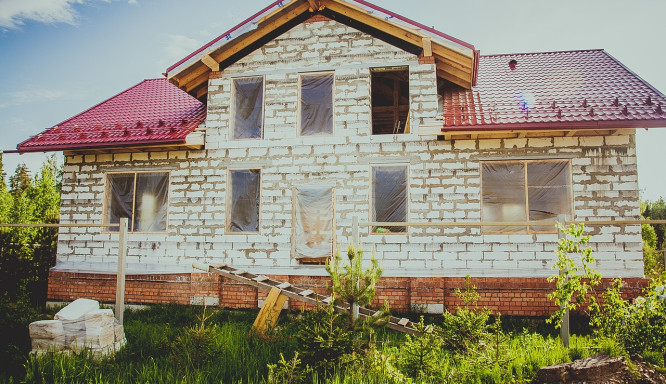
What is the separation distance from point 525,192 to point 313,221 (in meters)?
4.72

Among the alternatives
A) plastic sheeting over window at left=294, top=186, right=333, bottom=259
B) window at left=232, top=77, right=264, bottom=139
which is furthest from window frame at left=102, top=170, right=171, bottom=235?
plastic sheeting over window at left=294, top=186, right=333, bottom=259

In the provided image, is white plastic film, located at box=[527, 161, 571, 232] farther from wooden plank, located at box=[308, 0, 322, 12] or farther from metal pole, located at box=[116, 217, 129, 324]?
metal pole, located at box=[116, 217, 129, 324]

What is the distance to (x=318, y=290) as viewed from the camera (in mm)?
10102

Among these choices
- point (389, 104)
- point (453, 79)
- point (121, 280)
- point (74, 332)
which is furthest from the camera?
point (389, 104)

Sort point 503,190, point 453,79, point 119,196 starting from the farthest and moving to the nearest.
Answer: point 119,196 < point 453,79 < point 503,190

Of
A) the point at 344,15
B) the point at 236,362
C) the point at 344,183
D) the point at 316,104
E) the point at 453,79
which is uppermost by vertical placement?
the point at 344,15

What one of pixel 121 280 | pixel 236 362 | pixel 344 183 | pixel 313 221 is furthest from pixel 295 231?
pixel 236 362

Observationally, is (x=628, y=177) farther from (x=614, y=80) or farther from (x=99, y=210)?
(x=99, y=210)

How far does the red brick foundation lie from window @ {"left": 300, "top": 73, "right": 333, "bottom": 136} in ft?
11.5

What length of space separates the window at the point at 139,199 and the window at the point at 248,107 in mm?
2195

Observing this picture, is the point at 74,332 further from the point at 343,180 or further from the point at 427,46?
the point at 427,46

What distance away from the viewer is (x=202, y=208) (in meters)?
10.6

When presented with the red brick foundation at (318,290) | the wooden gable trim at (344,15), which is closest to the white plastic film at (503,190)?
the red brick foundation at (318,290)

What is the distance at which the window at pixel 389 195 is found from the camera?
390 inches
